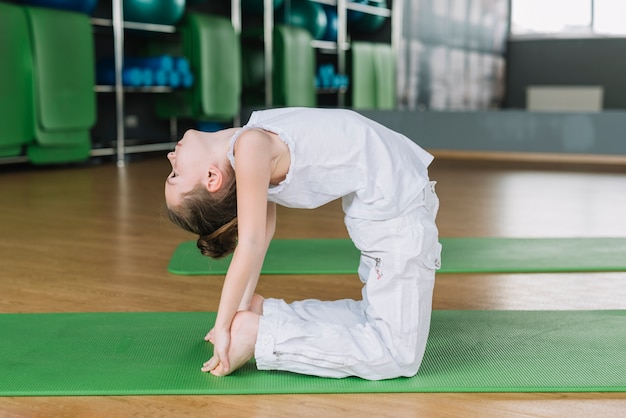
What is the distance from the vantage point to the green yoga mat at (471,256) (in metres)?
2.34

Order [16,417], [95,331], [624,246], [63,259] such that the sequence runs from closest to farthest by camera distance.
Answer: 1. [16,417]
2. [95,331]
3. [63,259]
4. [624,246]

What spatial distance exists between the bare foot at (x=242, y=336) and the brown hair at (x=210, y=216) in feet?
0.45

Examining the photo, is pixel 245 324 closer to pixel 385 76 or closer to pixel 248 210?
pixel 248 210

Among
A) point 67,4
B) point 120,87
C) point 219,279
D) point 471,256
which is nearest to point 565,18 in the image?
point 120,87

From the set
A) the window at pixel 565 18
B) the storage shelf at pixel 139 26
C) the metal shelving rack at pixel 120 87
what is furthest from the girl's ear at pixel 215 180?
the window at pixel 565 18

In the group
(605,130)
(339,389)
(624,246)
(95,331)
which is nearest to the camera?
(339,389)

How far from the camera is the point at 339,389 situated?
1385 millimetres

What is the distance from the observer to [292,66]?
650cm

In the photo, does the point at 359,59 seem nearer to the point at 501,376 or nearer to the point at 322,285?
the point at 322,285

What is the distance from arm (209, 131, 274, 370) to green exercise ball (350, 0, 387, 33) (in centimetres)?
593

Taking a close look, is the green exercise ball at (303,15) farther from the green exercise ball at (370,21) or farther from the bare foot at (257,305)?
the bare foot at (257,305)

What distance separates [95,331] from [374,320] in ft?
2.03

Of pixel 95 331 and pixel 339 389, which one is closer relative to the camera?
pixel 339 389

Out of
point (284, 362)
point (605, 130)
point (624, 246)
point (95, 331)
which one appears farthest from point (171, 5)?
point (284, 362)
